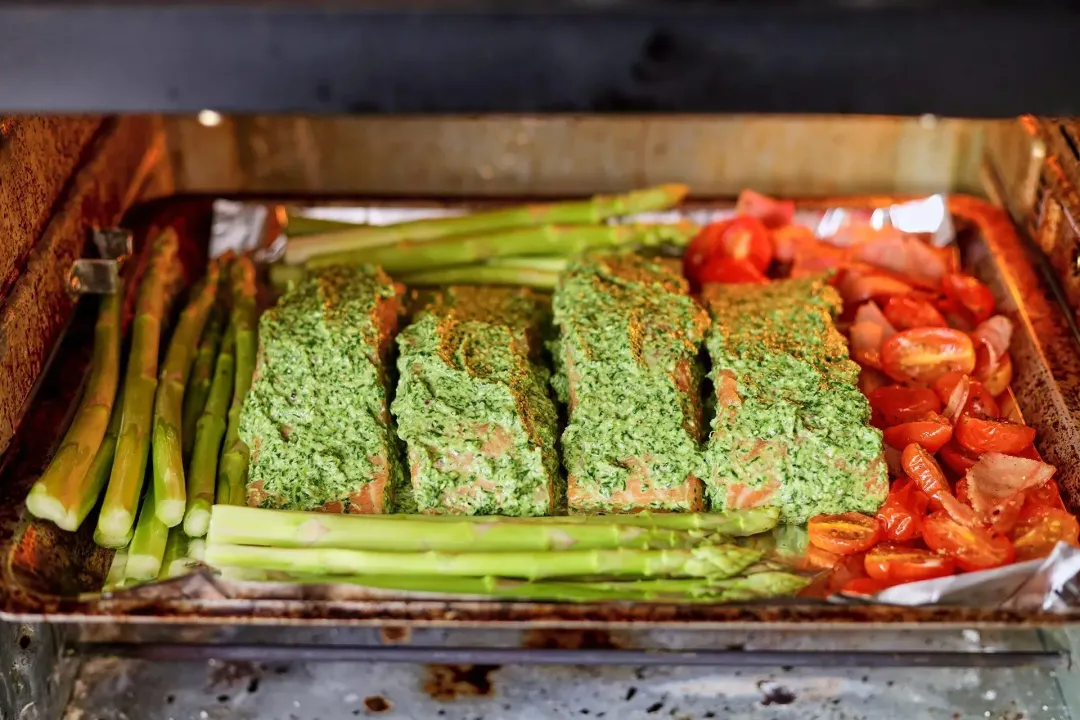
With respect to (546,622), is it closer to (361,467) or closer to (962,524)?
(361,467)

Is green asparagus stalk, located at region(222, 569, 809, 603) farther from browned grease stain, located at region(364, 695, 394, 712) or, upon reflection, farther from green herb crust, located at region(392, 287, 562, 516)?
browned grease stain, located at region(364, 695, 394, 712)

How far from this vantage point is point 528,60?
2182 mm

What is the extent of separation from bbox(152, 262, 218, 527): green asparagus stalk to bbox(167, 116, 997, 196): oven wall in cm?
145

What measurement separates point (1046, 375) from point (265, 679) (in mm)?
3018

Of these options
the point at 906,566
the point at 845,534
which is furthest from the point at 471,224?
the point at 906,566

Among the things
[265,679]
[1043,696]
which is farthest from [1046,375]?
[265,679]

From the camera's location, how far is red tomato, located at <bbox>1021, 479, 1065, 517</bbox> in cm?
341

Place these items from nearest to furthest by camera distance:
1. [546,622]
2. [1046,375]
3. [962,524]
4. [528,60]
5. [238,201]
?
1. [528,60]
2. [546,622]
3. [962,524]
4. [1046,375]
5. [238,201]

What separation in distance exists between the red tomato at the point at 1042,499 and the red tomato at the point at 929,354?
594mm

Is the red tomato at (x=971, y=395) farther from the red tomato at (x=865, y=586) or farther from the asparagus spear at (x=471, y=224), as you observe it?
the asparagus spear at (x=471, y=224)

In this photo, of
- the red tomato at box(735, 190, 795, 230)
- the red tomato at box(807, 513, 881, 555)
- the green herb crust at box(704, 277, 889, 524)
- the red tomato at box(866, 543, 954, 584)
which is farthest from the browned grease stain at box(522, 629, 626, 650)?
the red tomato at box(735, 190, 795, 230)

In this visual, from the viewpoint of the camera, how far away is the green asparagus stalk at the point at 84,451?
328 centimetres

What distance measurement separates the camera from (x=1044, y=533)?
131 inches

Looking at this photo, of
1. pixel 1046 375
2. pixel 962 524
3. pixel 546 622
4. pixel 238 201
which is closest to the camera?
pixel 546 622
